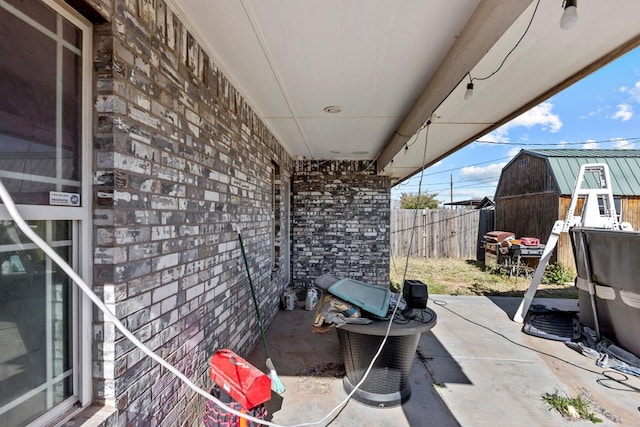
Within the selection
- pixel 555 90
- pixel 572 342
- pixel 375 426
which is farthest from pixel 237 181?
pixel 572 342

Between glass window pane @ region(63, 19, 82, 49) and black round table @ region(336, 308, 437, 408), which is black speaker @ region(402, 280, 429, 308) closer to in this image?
black round table @ region(336, 308, 437, 408)

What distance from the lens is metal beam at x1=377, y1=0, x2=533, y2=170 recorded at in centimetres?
160

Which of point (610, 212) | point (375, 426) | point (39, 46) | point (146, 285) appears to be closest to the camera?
point (39, 46)

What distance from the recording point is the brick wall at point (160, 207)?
4.69 feet

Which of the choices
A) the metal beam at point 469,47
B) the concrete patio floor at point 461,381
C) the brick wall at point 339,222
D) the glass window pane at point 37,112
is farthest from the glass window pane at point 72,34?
the brick wall at point 339,222

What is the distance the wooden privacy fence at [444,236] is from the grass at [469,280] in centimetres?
96

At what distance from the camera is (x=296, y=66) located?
2.60 m

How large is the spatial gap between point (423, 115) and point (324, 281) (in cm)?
192

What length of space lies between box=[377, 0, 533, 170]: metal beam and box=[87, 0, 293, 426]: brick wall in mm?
1803

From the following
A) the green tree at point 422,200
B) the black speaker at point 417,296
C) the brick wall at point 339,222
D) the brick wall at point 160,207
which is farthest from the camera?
the green tree at point 422,200

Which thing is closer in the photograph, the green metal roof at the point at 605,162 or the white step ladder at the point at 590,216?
the white step ladder at the point at 590,216

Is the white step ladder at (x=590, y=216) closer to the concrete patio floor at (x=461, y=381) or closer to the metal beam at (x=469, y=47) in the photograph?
the concrete patio floor at (x=461, y=381)

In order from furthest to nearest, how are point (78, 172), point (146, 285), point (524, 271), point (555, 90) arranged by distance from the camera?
point (524, 271)
point (555, 90)
point (146, 285)
point (78, 172)

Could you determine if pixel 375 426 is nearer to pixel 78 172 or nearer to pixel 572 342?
pixel 78 172
